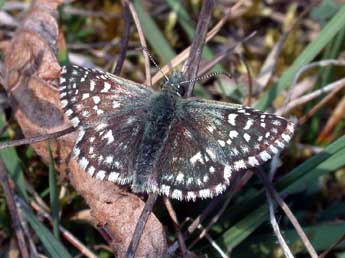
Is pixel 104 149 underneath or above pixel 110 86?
underneath

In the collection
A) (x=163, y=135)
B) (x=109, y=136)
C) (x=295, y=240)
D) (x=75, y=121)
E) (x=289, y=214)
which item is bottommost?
(x=295, y=240)

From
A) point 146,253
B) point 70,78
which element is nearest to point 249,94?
point 70,78

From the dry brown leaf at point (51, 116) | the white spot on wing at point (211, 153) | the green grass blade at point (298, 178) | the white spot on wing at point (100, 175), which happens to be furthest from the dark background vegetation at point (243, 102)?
the white spot on wing at point (211, 153)

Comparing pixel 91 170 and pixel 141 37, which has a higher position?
pixel 141 37

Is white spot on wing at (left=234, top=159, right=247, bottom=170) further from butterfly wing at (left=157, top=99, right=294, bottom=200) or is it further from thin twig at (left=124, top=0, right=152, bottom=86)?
thin twig at (left=124, top=0, right=152, bottom=86)

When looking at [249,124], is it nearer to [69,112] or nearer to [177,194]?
[177,194]

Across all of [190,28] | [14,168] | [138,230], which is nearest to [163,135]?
[138,230]

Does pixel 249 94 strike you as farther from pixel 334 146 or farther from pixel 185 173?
pixel 185 173
